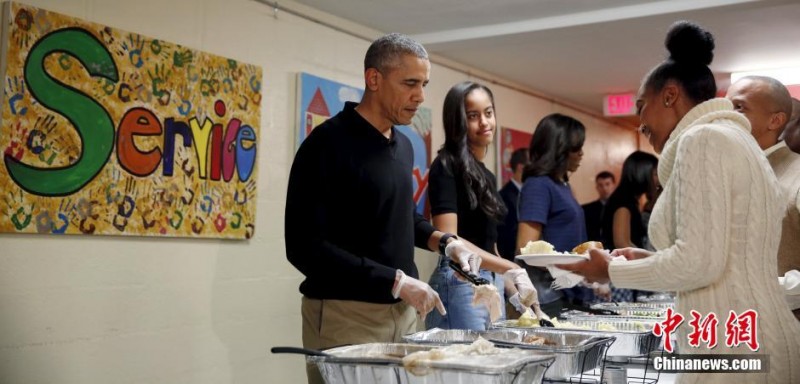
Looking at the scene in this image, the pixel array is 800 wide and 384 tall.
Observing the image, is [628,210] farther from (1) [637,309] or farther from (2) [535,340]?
(2) [535,340]

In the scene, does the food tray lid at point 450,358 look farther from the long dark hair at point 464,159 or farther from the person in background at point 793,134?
the person in background at point 793,134

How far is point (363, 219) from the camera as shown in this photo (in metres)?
2.03

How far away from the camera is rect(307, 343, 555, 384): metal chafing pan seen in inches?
48.9

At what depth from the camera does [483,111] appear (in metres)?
3.02

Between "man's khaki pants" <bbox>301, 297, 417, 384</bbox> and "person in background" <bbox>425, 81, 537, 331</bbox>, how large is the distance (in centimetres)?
58

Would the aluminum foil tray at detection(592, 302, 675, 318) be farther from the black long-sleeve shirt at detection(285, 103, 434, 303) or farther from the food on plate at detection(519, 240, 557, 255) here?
the black long-sleeve shirt at detection(285, 103, 434, 303)

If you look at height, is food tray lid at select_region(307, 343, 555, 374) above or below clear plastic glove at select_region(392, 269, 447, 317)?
below

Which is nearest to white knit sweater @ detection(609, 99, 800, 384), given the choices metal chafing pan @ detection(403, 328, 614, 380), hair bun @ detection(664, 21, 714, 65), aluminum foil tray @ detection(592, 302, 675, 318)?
metal chafing pan @ detection(403, 328, 614, 380)

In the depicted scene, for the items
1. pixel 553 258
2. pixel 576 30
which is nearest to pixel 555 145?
pixel 553 258

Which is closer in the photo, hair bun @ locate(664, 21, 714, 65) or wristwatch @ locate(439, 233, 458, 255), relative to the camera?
hair bun @ locate(664, 21, 714, 65)

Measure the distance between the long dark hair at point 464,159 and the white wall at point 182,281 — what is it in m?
1.39

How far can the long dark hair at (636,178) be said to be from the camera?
431 centimetres

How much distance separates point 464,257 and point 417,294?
385 mm

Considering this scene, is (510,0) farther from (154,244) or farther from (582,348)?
(582,348)
